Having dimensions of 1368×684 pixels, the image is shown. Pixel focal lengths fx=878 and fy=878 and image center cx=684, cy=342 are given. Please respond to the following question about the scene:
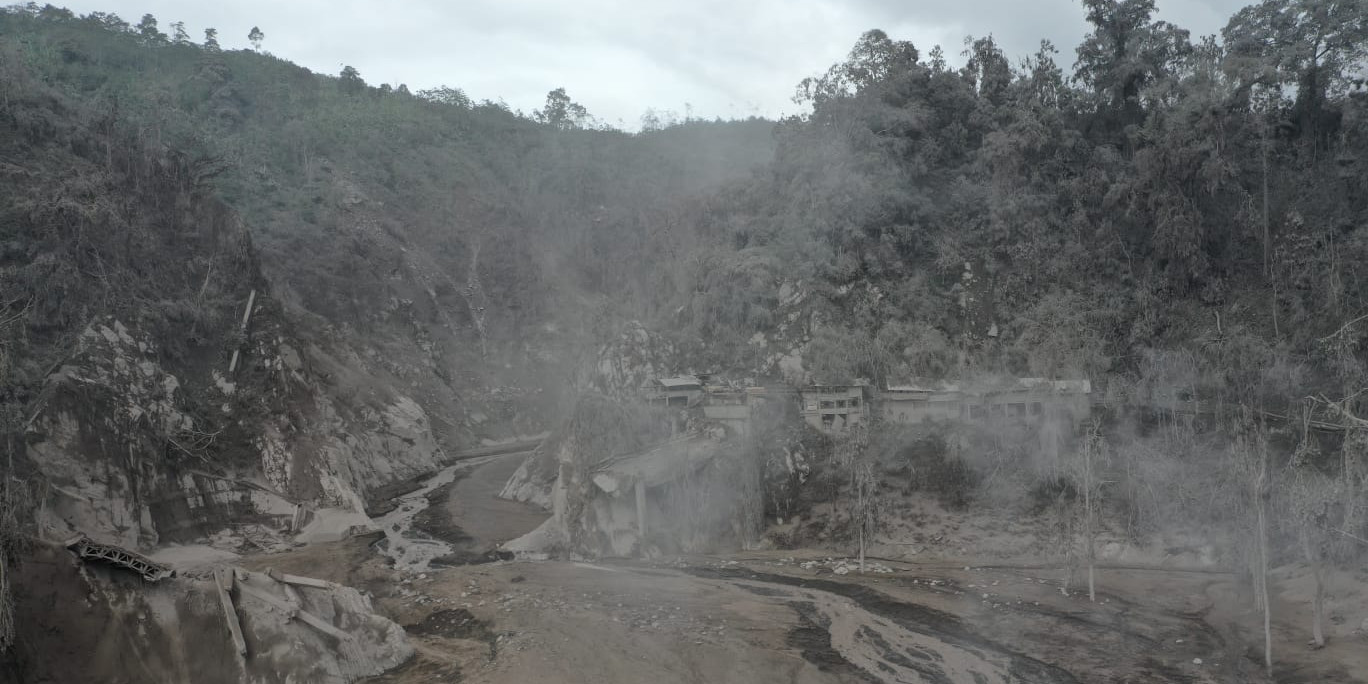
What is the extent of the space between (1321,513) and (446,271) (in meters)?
67.3

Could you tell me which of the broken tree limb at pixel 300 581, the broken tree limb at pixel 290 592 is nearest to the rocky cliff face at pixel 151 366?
the broken tree limb at pixel 290 592

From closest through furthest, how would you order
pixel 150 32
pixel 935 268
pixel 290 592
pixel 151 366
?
pixel 290 592, pixel 151 366, pixel 935 268, pixel 150 32

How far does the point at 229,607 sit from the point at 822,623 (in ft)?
53.8

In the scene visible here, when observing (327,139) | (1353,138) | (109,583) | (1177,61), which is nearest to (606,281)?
(327,139)

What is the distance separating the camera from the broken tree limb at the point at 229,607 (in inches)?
840

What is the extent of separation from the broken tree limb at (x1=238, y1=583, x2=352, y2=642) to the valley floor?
2.08m

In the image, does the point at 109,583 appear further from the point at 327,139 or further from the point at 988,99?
the point at 327,139

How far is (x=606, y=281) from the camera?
83000 mm

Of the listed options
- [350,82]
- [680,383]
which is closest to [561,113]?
[350,82]

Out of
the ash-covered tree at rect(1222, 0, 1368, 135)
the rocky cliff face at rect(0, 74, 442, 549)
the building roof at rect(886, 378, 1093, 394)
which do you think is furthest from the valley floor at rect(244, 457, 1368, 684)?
the ash-covered tree at rect(1222, 0, 1368, 135)

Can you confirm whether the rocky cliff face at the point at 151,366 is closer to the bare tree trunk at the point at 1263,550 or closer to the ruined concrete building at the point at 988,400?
the ruined concrete building at the point at 988,400

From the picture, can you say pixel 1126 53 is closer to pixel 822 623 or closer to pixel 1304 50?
pixel 1304 50

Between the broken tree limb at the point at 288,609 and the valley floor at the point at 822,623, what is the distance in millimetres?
2078

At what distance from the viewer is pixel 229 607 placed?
21594 millimetres
